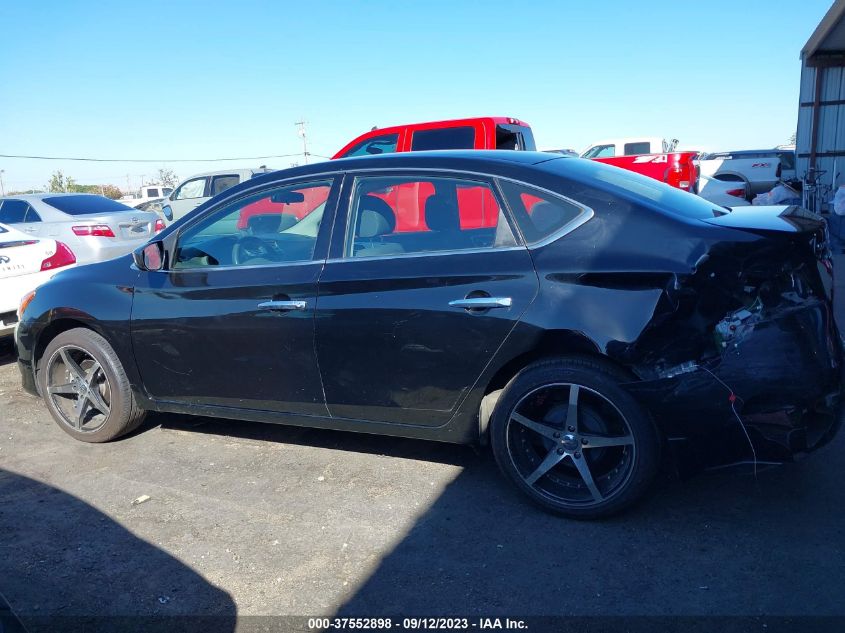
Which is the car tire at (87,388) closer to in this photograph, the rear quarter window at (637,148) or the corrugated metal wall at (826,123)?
the corrugated metal wall at (826,123)

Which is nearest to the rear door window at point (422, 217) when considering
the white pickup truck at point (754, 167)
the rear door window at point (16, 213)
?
the rear door window at point (16, 213)

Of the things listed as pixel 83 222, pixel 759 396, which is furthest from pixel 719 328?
pixel 83 222

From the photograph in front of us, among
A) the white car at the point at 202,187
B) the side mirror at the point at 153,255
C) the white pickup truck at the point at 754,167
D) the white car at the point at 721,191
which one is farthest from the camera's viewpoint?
the white pickup truck at the point at 754,167

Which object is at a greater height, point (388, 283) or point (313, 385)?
point (388, 283)

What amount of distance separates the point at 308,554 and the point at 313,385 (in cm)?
91

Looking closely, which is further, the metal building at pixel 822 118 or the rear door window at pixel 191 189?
the rear door window at pixel 191 189

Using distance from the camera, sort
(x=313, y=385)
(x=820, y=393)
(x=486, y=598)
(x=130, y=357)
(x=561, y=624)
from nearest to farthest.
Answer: (x=561, y=624), (x=486, y=598), (x=820, y=393), (x=313, y=385), (x=130, y=357)

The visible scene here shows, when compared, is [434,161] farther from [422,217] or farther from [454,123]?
[454,123]

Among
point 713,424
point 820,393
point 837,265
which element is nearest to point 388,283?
point 713,424

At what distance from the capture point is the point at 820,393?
2.94 metres

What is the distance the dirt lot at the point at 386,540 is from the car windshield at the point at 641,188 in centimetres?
138

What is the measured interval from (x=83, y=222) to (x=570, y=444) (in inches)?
376

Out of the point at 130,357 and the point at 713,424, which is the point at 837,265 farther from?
the point at 130,357

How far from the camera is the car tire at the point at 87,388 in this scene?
14.1 feet
